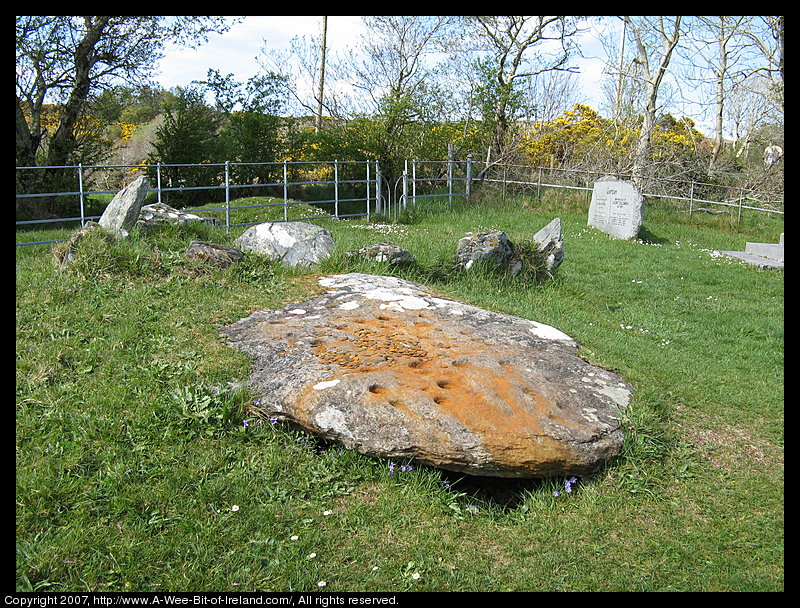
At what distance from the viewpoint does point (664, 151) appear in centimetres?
2058

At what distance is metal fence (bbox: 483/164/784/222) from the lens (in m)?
17.1

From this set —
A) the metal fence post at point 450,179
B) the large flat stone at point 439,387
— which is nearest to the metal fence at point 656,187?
the metal fence post at point 450,179

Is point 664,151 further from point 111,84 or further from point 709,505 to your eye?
point 709,505

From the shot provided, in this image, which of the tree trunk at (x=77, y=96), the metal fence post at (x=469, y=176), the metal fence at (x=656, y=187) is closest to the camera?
the tree trunk at (x=77, y=96)

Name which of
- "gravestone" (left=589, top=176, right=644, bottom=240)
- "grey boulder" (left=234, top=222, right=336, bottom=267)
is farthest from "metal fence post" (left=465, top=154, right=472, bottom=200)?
"grey boulder" (left=234, top=222, right=336, bottom=267)

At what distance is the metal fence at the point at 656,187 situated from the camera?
674 inches

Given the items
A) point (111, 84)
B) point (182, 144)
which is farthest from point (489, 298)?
point (111, 84)

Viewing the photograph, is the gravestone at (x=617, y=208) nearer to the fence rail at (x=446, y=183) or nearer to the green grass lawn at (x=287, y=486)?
the fence rail at (x=446, y=183)

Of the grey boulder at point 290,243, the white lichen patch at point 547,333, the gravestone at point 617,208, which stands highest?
the gravestone at point 617,208

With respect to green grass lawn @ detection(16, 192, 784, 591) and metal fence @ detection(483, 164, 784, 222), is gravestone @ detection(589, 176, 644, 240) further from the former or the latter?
green grass lawn @ detection(16, 192, 784, 591)

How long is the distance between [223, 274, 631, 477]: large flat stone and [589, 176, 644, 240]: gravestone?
30.3 feet

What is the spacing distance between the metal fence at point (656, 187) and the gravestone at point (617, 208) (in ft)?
7.13

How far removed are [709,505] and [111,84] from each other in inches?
676

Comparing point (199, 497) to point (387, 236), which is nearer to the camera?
point (199, 497)
